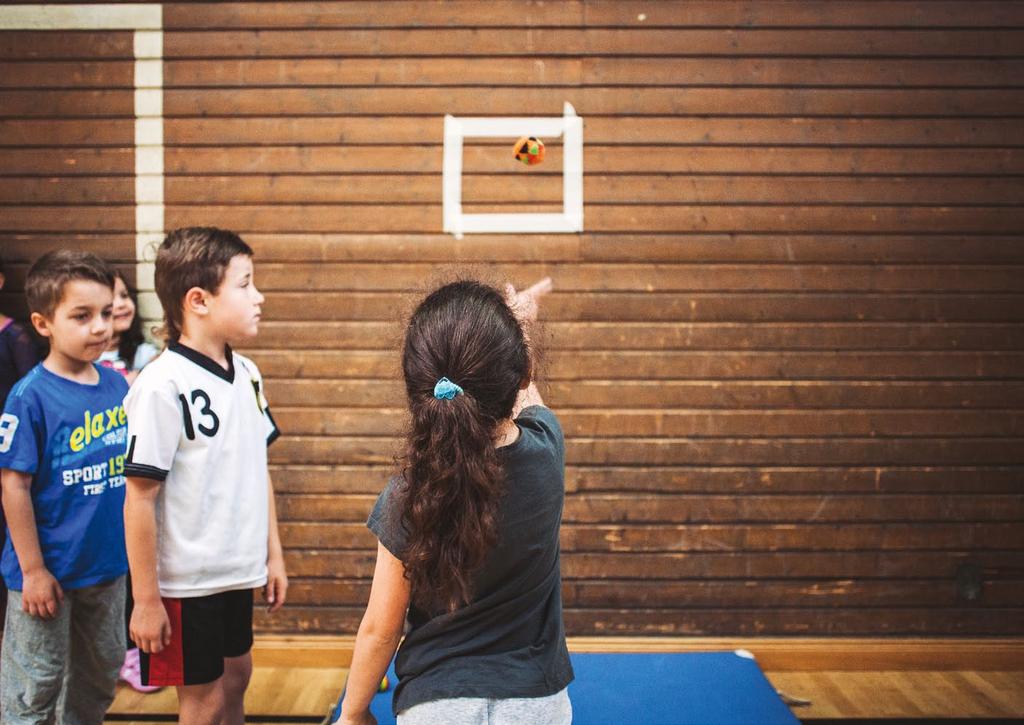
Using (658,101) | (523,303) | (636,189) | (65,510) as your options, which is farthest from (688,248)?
(65,510)

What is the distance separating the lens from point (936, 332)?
3.94m

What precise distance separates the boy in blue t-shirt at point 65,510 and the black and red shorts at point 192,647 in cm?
48

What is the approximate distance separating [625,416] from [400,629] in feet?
8.20

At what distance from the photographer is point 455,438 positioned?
147cm

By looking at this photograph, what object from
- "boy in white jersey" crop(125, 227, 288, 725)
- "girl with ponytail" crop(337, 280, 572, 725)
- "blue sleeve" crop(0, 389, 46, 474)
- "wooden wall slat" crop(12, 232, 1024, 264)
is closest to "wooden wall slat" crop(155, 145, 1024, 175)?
"wooden wall slat" crop(12, 232, 1024, 264)

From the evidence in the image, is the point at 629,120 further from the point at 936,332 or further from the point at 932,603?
the point at 932,603

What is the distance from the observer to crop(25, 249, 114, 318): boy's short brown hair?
2557 millimetres

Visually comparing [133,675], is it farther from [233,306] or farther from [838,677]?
[838,677]

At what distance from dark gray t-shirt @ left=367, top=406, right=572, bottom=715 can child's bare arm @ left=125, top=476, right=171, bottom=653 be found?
84 centimetres

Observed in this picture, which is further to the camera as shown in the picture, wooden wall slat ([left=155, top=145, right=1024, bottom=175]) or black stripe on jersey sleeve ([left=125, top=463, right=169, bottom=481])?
wooden wall slat ([left=155, top=145, right=1024, bottom=175])

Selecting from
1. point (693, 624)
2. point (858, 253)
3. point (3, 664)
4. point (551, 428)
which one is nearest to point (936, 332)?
point (858, 253)

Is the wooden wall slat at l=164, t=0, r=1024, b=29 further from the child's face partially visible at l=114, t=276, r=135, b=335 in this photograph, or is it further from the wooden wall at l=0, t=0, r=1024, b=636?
the child's face partially visible at l=114, t=276, r=135, b=335

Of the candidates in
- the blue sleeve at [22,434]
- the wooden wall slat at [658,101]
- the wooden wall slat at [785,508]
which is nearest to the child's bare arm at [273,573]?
the blue sleeve at [22,434]

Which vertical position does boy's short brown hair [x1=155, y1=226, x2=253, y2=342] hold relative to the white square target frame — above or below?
below
